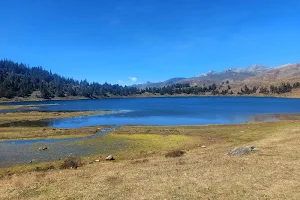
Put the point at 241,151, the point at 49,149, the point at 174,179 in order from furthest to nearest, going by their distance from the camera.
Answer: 1. the point at 49,149
2. the point at 241,151
3. the point at 174,179

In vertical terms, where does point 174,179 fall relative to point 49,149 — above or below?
above

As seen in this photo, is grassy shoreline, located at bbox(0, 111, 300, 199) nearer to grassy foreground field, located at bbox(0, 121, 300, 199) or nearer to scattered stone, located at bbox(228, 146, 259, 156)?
grassy foreground field, located at bbox(0, 121, 300, 199)

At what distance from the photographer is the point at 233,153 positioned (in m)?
33.2

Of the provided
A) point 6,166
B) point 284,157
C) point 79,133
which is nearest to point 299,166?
point 284,157

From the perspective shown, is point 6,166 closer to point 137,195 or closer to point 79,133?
point 137,195

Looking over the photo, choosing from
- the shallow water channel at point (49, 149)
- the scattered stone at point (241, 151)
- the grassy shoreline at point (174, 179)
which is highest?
the scattered stone at point (241, 151)

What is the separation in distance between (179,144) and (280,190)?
27661 mm

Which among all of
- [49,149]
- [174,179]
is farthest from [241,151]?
[49,149]

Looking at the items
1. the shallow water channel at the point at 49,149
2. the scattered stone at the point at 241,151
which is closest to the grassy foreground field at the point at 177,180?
the scattered stone at the point at 241,151

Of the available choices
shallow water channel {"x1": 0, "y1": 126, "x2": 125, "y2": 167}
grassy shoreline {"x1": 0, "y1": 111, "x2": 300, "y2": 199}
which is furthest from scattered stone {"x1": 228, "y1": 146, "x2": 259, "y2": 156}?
shallow water channel {"x1": 0, "y1": 126, "x2": 125, "y2": 167}

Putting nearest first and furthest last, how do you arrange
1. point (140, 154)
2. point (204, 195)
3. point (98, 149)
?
point (204, 195) < point (140, 154) < point (98, 149)

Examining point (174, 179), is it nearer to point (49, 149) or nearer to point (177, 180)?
point (177, 180)

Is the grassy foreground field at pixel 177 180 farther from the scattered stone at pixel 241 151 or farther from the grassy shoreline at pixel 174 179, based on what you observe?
the scattered stone at pixel 241 151

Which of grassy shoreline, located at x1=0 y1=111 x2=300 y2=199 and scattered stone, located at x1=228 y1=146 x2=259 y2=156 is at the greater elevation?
scattered stone, located at x1=228 y1=146 x2=259 y2=156
